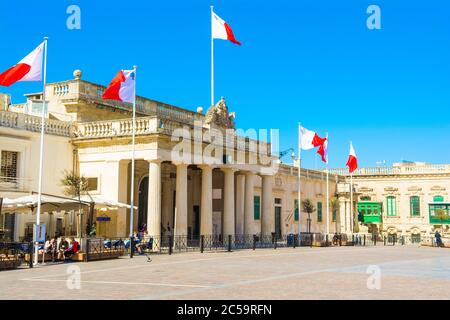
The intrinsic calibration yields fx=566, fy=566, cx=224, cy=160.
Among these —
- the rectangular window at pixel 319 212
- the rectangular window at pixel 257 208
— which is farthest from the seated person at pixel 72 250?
the rectangular window at pixel 319 212

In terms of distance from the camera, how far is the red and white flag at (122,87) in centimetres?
2545

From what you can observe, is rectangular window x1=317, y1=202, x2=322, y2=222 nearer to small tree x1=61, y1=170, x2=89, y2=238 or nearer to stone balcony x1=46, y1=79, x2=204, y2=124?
stone balcony x1=46, y1=79, x2=204, y2=124

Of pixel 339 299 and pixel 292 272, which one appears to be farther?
pixel 292 272

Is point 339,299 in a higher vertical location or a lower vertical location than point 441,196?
lower

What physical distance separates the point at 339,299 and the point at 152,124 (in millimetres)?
18381

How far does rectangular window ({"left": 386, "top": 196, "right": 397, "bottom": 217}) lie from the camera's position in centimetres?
5997

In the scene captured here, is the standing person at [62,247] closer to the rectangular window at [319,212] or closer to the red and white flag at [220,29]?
the red and white flag at [220,29]

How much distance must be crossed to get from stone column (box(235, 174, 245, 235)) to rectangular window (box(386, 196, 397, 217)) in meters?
27.5

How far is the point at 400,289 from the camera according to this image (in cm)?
1291

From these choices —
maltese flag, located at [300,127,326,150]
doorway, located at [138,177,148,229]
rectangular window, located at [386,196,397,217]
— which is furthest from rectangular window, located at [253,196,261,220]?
rectangular window, located at [386,196,397,217]

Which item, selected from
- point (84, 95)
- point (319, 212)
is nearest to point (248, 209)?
point (84, 95)
